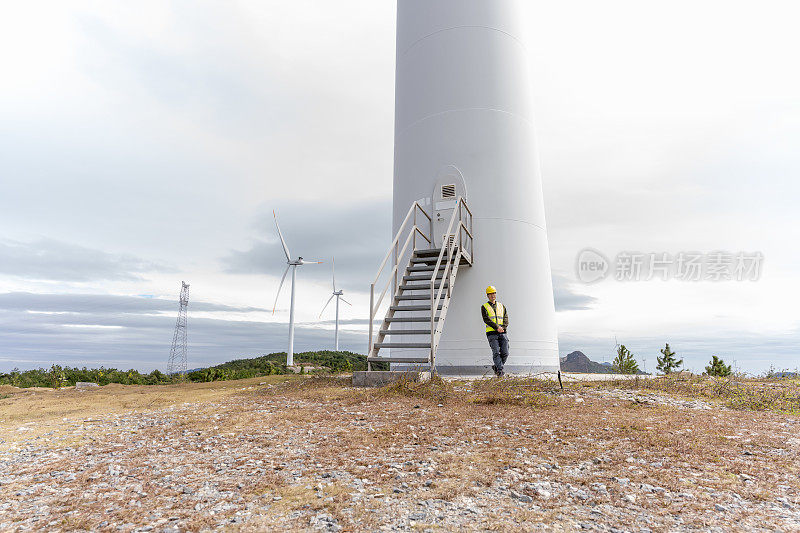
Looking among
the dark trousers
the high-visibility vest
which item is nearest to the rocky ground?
the dark trousers

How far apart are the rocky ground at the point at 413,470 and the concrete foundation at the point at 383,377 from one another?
4.65 ft

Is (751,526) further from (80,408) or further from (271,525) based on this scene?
(80,408)

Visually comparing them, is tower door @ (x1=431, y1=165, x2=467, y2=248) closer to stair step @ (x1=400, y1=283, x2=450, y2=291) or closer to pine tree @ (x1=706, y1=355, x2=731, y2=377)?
stair step @ (x1=400, y1=283, x2=450, y2=291)

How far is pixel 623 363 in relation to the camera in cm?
1449

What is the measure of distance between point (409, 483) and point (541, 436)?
1.82 m

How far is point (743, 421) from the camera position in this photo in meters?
5.57

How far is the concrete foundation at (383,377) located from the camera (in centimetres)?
764

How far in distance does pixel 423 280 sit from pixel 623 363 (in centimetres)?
814

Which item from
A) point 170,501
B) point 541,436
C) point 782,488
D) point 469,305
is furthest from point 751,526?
point 469,305

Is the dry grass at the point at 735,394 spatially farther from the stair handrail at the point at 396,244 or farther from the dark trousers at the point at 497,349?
the stair handrail at the point at 396,244

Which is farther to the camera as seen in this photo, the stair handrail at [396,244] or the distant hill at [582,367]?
Answer: the distant hill at [582,367]

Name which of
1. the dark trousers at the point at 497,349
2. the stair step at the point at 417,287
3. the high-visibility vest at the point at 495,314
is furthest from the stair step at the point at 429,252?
the dark trousers at the point at 497,349

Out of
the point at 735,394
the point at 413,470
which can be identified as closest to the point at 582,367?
the point at 735,394

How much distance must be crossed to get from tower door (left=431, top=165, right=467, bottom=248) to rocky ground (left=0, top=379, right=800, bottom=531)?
5883 mm
